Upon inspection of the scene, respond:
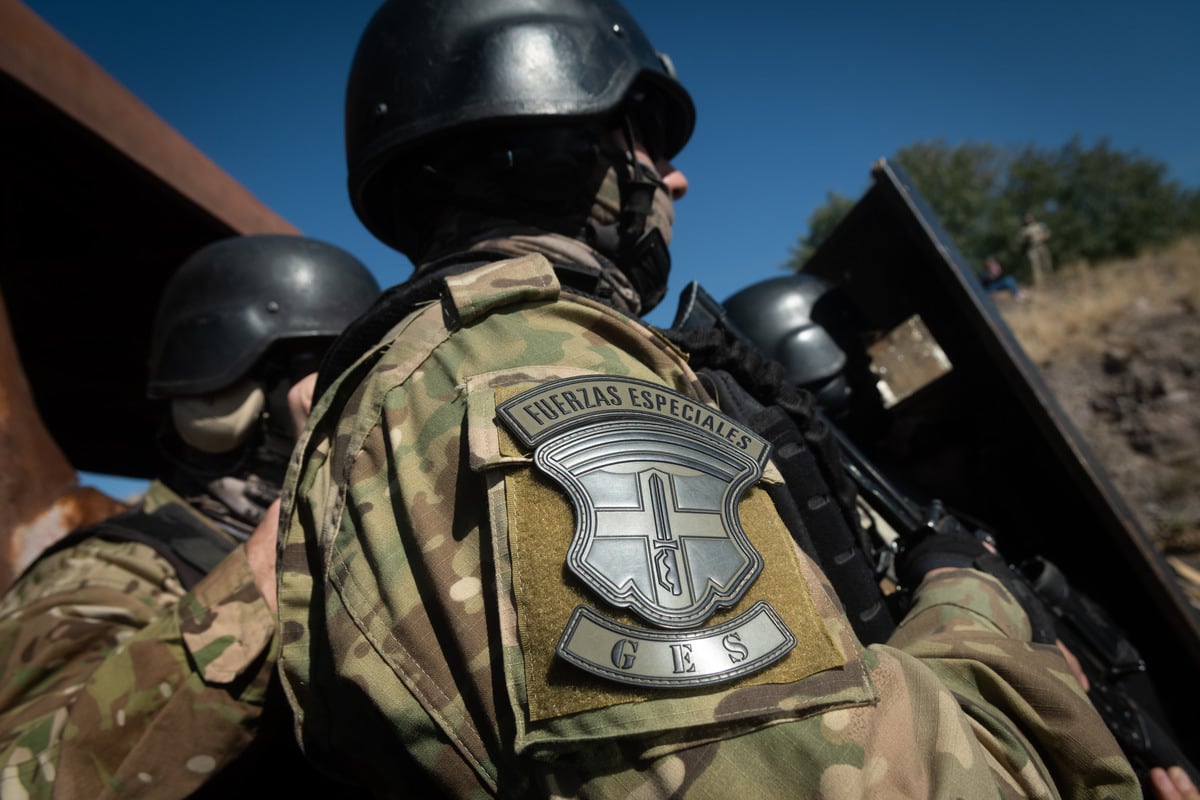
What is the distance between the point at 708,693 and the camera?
69 cm

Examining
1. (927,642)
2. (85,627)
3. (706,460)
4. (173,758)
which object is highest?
(706,460)

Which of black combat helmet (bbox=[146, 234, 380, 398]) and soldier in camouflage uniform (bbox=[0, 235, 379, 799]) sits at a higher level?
black combat helmet (bbox=[146, 234, 380, 398])

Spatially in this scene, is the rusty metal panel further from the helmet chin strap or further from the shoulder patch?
the shoulder patch

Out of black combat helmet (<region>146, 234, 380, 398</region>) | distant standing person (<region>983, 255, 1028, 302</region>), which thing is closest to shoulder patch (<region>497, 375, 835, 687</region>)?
black combat helmet (<region>146, 234, 380, 398</region>)

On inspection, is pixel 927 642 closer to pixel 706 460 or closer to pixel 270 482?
pixel 706 460

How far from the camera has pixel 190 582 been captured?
2.04 m

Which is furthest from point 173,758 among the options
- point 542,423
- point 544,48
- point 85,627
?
point 544,48

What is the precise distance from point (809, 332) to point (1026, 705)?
7.79ft

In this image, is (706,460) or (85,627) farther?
(85,627)

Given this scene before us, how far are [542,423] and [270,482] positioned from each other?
207 cm

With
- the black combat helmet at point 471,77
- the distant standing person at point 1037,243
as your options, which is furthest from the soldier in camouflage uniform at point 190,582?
the distant standing person at point 1037,243

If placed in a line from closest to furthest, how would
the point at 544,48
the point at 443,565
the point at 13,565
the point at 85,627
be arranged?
the point at 443,565
the point at 544,48
the point at 85,627
the point at 13,565

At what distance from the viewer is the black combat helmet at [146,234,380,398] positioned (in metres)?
2.54

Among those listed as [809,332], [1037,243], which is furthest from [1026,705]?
[1037,243]
